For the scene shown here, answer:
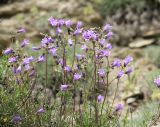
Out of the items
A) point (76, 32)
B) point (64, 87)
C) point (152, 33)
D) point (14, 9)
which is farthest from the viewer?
point (14, 9)

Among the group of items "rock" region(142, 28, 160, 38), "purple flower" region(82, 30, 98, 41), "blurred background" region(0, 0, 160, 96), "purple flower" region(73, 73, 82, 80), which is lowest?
"rock" region(142, 28, 160, 38)

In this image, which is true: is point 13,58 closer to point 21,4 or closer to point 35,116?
point 35,116

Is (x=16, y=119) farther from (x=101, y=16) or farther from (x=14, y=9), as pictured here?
(x=14, y=9)

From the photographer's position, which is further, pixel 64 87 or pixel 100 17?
pixel 100 17

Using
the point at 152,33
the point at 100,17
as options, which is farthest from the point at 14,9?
the point at 152,33

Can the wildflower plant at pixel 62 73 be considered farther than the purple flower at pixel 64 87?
Yes

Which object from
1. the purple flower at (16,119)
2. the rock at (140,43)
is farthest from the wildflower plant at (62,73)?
the rock at (140,43)

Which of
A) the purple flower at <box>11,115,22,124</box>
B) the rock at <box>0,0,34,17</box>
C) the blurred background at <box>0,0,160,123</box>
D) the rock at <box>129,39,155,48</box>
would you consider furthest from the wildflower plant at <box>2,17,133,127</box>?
the rock at <box>0,0,34,17</box>

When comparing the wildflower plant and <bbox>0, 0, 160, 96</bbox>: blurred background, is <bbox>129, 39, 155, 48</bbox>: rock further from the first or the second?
the wildflower plant

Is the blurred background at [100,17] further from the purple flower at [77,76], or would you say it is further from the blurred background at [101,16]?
the purple flower at [77,76]

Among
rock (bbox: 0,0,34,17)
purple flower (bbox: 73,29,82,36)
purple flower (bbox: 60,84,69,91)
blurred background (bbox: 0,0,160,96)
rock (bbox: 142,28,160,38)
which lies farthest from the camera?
rock (bbox: 0,0,34,17)
